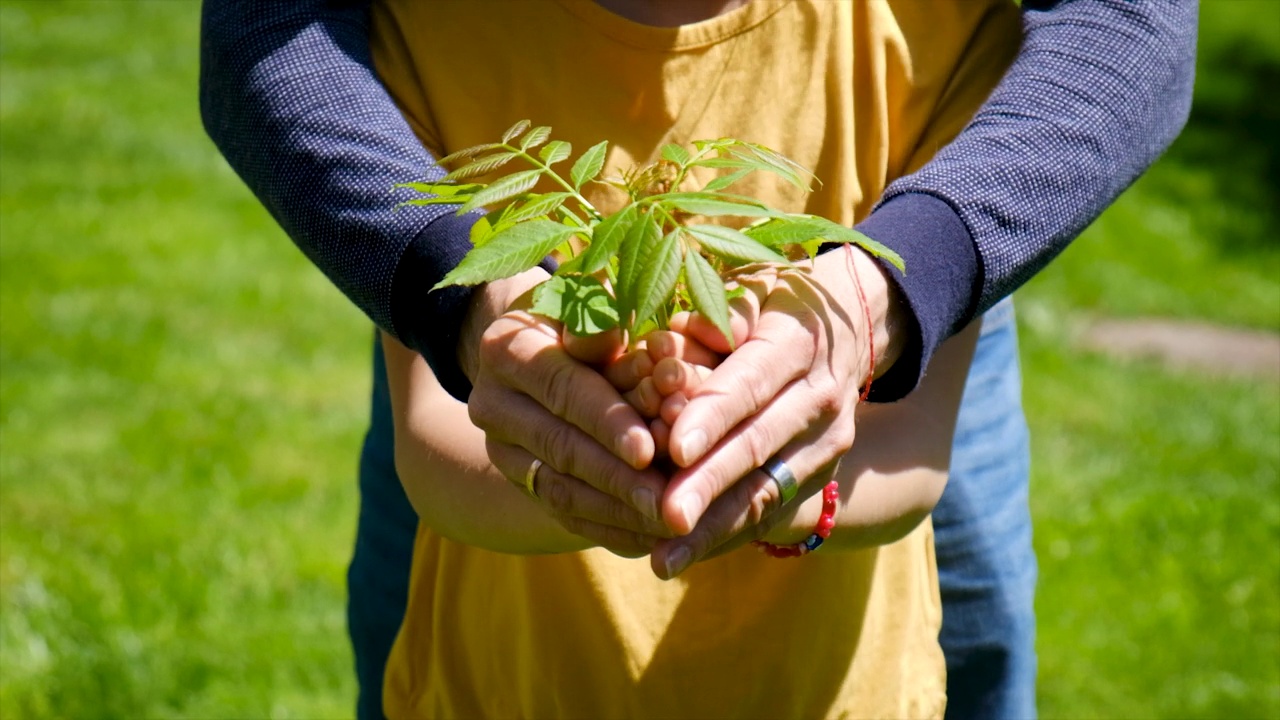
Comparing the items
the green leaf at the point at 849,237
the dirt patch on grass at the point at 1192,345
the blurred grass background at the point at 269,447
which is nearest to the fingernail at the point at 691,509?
the green leaf at the point at 849,237

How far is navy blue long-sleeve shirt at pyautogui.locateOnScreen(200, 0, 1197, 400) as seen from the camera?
5.80 feet

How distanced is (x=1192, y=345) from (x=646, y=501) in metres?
5.37

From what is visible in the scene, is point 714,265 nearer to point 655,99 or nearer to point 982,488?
point 655,99

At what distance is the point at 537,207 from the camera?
1.57 metres

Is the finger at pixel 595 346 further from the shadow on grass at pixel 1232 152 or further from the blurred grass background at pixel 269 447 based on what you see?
the shadow on grass at pixel 1232 152

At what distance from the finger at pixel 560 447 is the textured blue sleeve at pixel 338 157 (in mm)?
166

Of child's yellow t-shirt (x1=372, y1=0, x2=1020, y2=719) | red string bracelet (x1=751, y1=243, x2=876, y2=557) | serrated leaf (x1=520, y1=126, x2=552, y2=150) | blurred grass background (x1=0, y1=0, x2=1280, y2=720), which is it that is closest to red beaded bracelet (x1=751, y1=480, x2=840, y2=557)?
red string bracelet (x1=751, y1=243, x2=876, y2=557)

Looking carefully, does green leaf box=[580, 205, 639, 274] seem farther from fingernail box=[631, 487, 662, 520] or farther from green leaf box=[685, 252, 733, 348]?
fingernail box=[631, 487, 662, 520]

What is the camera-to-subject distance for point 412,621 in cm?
217

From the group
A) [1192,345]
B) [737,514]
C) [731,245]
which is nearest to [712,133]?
[731,245]

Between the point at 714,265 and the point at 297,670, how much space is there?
105 inches

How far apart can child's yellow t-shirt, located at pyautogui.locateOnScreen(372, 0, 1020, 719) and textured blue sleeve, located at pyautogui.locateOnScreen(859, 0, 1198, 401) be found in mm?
111

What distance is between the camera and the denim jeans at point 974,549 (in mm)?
2531

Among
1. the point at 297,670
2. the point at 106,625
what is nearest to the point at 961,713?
the point at 297,670
